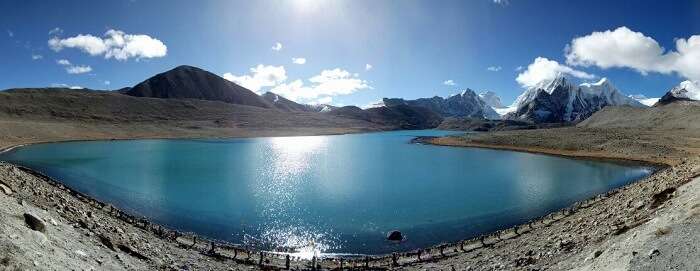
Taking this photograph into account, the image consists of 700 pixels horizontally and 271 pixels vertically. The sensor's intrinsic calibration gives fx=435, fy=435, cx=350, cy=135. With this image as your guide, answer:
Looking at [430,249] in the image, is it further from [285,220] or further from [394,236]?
[285,220]

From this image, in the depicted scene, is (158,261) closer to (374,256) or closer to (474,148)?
(374,256)

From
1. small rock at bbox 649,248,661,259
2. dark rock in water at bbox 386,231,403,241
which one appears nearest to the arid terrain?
small rock at bbox 649,248,661,259

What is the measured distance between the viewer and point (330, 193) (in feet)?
197

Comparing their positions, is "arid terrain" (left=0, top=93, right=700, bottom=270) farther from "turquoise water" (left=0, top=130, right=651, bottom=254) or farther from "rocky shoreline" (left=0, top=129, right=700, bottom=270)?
"turquoise water" (left=0, top=130, right=651, bottom=254)

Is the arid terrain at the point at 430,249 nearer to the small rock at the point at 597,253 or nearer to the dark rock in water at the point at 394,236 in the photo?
the small rock at the point at 597,253

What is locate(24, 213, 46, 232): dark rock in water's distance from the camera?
20.7m

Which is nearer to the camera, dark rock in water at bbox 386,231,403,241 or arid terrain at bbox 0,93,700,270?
arid terrain at bbox 0,93,700,270

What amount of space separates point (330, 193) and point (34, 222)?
41.1 meters

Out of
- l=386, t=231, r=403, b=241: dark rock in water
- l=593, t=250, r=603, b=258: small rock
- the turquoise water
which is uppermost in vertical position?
l=593, t=250, r=603, b=258: small rock

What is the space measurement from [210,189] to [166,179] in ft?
40.6

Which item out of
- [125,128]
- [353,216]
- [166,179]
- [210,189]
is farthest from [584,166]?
[125,128]

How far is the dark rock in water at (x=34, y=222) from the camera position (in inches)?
816

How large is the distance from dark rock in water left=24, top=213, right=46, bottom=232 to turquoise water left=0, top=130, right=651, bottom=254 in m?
18.1

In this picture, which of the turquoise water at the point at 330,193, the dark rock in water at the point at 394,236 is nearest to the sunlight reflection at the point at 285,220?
the turquoise water at the point at 330,193
